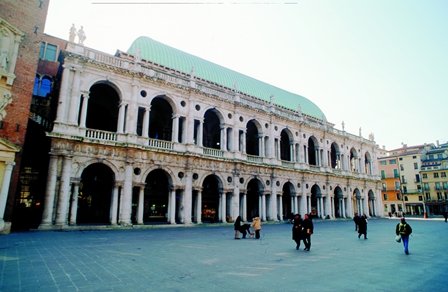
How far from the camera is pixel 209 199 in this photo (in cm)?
3262

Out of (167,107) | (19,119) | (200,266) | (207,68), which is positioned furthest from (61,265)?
(207,68)

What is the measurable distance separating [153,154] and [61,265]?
52.7 feet

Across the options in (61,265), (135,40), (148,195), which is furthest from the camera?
(135,40)

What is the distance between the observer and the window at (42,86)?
80.9ft

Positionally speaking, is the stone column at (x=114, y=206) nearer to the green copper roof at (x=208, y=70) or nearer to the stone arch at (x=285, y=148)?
the green copper roof at (x=208, y=70)

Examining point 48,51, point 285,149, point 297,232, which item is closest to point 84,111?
point 48,51

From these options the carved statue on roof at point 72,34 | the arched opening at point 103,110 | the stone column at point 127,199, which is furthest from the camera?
the arched opening at point 103,110

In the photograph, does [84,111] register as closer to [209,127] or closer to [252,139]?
[209,127]

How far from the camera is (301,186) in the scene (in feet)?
120

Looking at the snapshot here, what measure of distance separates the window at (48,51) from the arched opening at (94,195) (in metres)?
11.8

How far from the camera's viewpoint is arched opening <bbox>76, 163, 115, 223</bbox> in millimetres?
24984

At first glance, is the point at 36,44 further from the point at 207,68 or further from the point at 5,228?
the point at 207,68

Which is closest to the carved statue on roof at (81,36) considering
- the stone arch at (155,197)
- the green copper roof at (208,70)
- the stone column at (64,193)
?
the green copper roof at (208,70)

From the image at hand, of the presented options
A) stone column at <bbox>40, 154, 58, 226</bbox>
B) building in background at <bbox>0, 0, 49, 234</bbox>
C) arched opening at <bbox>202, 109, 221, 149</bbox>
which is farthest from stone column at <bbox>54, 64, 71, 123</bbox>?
arched opening at <bbox>202, 109, 221, 149</bbox>
